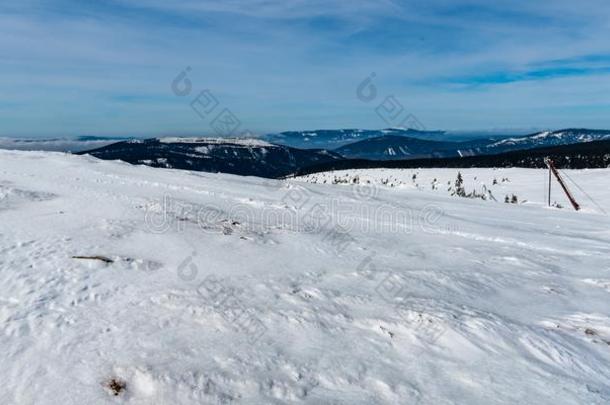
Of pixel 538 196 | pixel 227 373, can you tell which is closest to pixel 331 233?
pixel 227 373

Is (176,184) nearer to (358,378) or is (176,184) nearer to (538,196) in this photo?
(358,378)

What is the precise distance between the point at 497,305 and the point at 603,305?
2315 millimetres

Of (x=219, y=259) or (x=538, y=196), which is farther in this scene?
(x=538, y=196)

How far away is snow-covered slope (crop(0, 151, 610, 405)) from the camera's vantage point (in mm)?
5883

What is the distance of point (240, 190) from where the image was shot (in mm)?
21766

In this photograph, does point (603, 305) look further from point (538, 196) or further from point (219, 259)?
point (538, 196)

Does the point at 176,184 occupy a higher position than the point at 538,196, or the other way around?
the point at 176,184

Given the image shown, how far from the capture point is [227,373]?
6.02 meters

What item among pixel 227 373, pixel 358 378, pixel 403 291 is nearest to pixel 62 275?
pixel 227 373

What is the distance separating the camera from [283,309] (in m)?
8.05

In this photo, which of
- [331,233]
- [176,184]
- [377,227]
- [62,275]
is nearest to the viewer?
[62,275]

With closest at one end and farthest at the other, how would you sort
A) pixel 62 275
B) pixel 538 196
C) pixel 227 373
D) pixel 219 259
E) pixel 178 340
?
pixel 227 373 → pixel 178 340 → pixel 62 275 → pixel 219 259 → pixel 538 196

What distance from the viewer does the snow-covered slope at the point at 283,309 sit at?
5.88 meters

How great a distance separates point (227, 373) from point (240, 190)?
16155 millimetres
